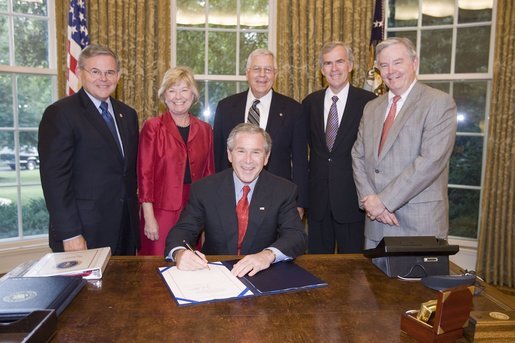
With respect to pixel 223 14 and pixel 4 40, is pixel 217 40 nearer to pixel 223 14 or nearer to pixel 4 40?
pixel 223 14

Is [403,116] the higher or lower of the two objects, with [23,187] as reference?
higher

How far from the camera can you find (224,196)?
2.12 m

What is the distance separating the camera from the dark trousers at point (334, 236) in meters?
2.91

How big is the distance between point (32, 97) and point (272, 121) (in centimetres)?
266

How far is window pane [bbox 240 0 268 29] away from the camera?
467 centimetres

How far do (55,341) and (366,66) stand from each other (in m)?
3.89

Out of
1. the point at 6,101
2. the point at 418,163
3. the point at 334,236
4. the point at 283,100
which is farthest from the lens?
the point at 6,101

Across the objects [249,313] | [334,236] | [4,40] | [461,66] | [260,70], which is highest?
[4,40]

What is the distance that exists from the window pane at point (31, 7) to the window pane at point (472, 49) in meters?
4.09

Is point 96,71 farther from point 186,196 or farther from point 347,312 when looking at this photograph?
point 347,312

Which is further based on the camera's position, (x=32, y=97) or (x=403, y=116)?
(x=32, y=97)

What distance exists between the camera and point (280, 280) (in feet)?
5.40

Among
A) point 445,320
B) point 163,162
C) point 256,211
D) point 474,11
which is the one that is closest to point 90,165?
point 163,162

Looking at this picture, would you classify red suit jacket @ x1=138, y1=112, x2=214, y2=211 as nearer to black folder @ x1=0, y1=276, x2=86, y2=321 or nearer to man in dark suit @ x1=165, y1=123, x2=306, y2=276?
man in dark suit @ x1=165, y1=123, x2=306, y2=276
